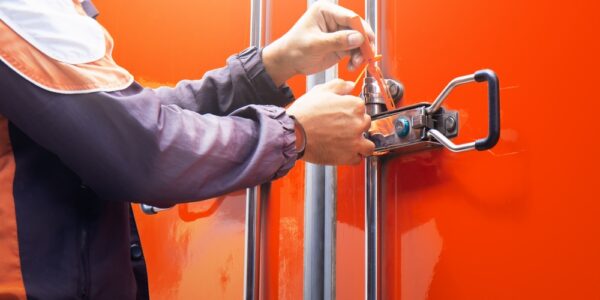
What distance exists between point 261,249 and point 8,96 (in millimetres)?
642

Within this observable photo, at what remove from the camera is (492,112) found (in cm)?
99

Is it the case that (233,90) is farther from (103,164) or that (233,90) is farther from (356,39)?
(103,164)

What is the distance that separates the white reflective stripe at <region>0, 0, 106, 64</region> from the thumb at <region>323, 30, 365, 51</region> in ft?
1.42

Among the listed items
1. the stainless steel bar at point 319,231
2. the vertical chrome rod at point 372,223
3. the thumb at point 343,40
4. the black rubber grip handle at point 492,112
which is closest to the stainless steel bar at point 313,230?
the stainless steel bar at point 319,231

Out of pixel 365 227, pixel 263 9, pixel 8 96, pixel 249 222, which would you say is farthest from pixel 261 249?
pixel 8 96

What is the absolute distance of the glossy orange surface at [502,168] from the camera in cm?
95

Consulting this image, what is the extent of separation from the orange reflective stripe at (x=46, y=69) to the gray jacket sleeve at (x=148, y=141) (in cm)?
1

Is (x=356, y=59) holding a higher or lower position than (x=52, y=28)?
lower

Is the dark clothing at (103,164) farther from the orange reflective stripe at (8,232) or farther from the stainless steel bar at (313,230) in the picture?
the stainless steel bar at (313,230)

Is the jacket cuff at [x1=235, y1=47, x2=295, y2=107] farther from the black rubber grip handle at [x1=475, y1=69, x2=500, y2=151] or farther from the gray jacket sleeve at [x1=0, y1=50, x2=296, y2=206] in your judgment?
the black rubber grip handle at [x1=475, y1=69, x2=500, y2=151]

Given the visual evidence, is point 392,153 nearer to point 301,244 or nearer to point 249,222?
point 301,244

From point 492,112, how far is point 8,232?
722 mm

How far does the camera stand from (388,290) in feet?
3.90

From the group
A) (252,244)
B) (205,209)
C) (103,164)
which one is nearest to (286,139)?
(103,164)
